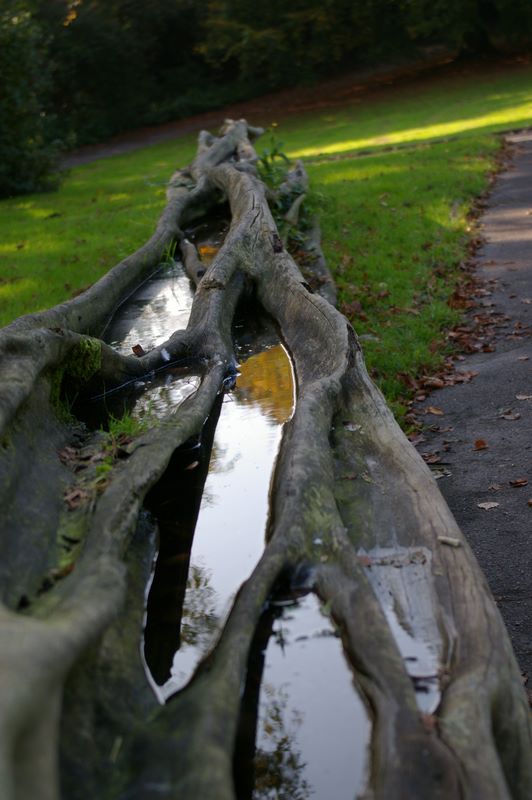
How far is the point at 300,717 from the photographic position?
2.90 m

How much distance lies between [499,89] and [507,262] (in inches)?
923

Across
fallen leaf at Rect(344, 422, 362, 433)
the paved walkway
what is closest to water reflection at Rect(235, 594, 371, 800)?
the paved walkway

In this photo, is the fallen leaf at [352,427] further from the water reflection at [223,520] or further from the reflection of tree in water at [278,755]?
the reflection of tree in water at [278,755]

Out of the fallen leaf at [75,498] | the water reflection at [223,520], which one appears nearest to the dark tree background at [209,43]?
the water reflection at [223,520]

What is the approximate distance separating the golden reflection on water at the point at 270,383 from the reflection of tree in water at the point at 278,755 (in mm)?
2497

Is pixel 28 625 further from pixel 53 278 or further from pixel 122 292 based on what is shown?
pixel 53 278

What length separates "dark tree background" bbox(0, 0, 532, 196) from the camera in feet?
112

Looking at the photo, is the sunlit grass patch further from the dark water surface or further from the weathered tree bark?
the weathered tree bark

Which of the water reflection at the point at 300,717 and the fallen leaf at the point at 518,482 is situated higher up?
the fallen leaf at the point at 518,482

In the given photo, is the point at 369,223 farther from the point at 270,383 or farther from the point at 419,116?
the point at 419,116

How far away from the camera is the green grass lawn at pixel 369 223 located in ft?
28.8

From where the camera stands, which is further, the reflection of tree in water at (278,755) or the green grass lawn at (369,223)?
the green grass lawn at (369,223)

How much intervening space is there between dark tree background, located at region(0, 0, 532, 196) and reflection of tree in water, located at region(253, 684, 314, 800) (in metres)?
31.0

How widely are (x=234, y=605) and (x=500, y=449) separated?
10.3 feet
